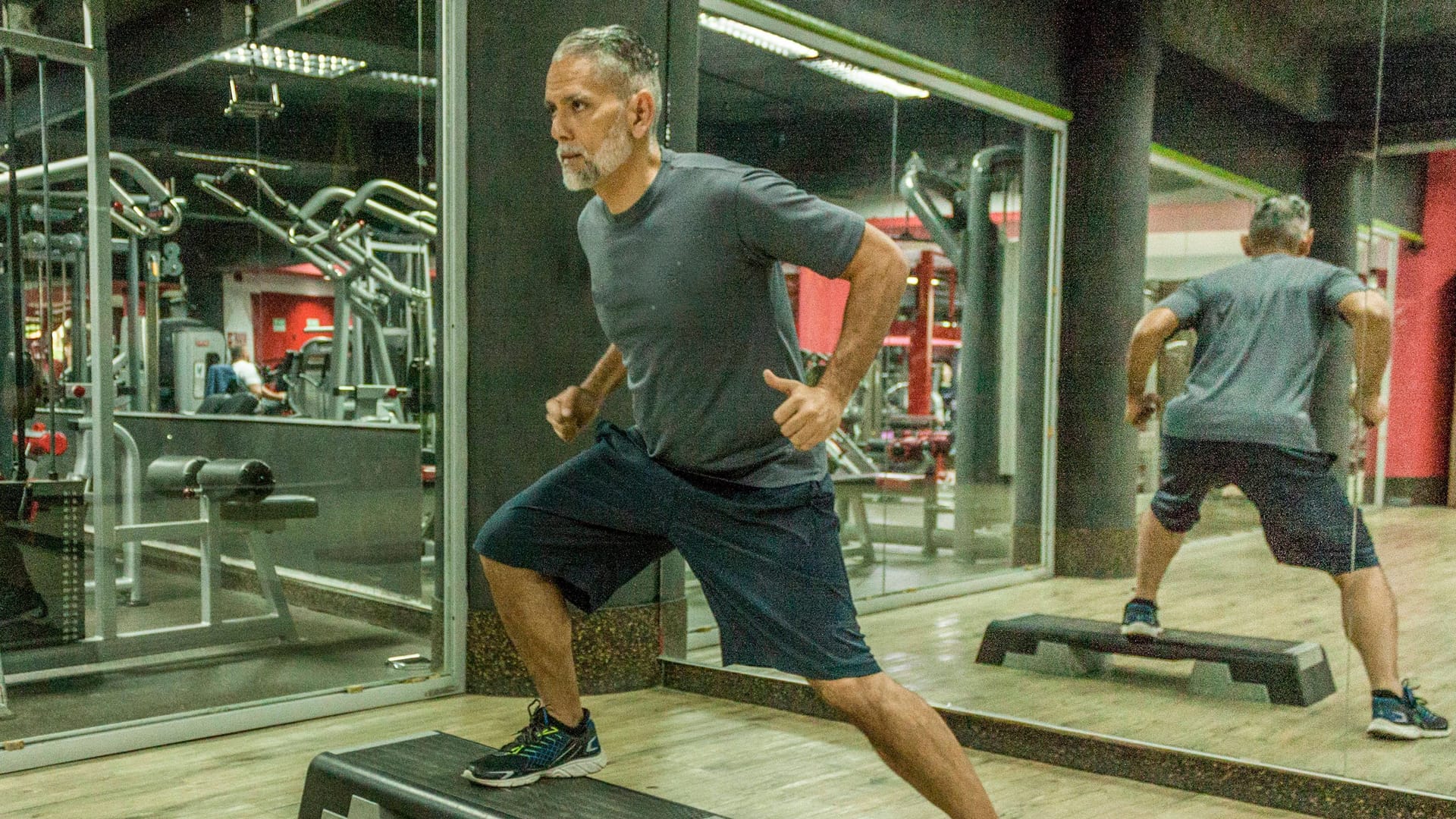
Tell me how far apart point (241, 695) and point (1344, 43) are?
3.35 meters

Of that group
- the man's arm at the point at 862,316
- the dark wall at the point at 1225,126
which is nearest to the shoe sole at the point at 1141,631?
the dark wall at the point at 1225,126

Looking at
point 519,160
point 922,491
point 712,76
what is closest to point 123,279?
point 519,160

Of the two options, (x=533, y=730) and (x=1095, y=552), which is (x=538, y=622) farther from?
(x=1095, y=552)

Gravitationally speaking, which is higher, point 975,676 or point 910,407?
point 910,407

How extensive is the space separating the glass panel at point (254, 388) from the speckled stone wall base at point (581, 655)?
159 millimetres

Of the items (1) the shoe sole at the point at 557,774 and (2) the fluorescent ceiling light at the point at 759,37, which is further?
(2) the fluorescent ceiling light at the point at 759,37

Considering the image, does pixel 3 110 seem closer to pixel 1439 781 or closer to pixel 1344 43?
pixel 1344 43

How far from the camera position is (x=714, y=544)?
1.99 meters

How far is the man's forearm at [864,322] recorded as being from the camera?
5.87 ft

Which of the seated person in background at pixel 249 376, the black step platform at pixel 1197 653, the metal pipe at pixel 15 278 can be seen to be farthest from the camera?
the seated person in background at pixel 249 376

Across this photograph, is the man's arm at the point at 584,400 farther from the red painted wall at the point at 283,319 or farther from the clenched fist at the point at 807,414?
the red painted wall at the point at 283,319

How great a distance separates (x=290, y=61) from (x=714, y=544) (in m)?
2.88

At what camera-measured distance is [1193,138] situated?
3.11 metres

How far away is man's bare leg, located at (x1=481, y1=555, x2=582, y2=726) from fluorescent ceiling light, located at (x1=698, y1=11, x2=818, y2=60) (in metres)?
2.23
